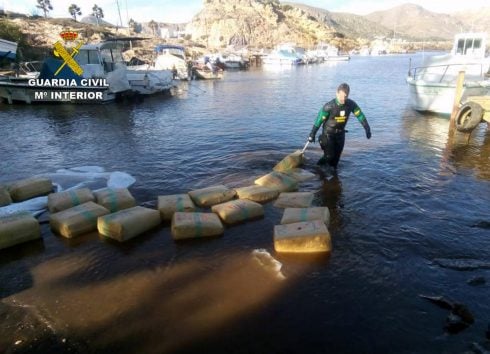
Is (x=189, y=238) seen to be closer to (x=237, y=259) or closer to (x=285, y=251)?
(x=237, y=259)

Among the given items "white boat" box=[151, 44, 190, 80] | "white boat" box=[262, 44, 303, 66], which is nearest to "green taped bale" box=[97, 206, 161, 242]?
"white boat" box=[151, 44, 190, 80]

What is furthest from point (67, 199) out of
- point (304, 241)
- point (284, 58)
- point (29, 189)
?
point (284, 58)

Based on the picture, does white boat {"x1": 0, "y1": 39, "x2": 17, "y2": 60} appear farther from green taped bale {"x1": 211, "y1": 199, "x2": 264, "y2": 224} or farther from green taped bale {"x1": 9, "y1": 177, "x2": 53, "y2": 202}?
green taped bale {"x1": 211, "y1": 199, "x2": 264, "y2": 224}

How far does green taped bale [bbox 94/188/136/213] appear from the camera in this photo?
643 centimetres

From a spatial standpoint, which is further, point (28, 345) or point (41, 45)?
point (41, 45)

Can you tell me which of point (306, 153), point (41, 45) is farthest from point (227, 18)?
point (306, 153)

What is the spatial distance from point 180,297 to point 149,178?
487 centimetres

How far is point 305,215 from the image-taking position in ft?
19.5

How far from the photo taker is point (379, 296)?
14.2 ft

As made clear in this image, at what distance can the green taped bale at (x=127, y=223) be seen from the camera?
5617 millimetres

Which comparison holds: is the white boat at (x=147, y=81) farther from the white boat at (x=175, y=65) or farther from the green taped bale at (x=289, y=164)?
the green taped bale at (x=289, y=164)

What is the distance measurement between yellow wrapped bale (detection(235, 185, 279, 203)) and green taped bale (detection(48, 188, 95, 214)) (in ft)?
9.53

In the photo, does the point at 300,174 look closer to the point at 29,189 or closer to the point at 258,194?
the point at 258,194

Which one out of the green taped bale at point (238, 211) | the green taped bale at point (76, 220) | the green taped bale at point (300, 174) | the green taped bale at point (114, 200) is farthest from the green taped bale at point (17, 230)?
the green taped bale at point (300, 174)
